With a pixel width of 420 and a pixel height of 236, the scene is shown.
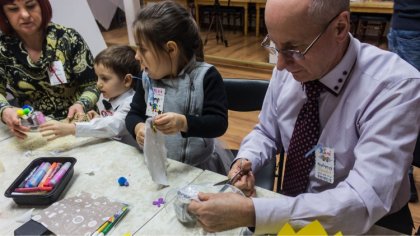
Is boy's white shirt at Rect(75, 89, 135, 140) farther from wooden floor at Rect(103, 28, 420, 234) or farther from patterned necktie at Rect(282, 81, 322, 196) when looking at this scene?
wooden floor at Rect(103, 28, 420, 234)

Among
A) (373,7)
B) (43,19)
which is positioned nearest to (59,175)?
(43,19)

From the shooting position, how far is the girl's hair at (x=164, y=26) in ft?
4.22

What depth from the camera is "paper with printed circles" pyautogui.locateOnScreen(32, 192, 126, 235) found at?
92cm

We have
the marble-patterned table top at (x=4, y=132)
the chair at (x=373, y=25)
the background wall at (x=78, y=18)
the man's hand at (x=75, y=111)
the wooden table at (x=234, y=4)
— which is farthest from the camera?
the wooden table at (x=234, y=4)

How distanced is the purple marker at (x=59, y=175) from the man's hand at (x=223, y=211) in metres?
0.49

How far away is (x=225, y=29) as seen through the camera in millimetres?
7215

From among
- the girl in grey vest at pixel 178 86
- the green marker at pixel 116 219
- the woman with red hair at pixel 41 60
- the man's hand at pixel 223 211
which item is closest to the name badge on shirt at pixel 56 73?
the woman with red hair at pixel 41 60

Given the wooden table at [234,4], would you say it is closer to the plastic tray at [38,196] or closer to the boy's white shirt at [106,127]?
the boy's white shirt at [106,127]

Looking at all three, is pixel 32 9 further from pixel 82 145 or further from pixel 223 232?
pixel 223 232

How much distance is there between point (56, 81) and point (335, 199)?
1.57 m

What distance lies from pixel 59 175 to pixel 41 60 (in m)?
0.94

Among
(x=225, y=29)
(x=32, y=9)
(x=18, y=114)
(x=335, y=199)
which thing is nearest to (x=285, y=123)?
(x=335, y=199)

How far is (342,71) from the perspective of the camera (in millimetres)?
990

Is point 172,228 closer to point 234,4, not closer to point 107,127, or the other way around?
point 107,127
